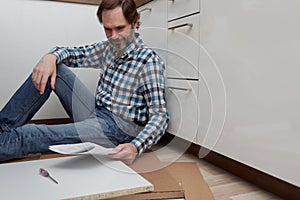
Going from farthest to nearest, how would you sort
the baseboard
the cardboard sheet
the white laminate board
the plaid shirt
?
the plaid shirt < the baseboard < the cardboard sheet < the white laminate board

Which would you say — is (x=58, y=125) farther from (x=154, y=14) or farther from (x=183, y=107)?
(x=154, y=14)

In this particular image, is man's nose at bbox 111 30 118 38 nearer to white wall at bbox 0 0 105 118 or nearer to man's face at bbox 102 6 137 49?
man's face at bbox 102 6 137 49

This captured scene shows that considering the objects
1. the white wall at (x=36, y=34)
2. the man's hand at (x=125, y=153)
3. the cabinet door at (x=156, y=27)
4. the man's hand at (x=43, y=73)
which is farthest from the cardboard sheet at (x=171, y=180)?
the white wall at (x=36, y=34)

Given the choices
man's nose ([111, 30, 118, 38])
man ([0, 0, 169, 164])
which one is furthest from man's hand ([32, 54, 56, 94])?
man's nose ([111, 30, 118, 38])

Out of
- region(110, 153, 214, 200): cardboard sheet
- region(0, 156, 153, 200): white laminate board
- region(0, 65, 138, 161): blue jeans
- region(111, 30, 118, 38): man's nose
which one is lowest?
region(110, 153, 214, 200): cardboard sheet

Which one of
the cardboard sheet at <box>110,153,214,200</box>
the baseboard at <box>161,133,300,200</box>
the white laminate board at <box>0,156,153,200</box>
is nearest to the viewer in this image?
the white laminate board at <box>0,156,153,200</box>

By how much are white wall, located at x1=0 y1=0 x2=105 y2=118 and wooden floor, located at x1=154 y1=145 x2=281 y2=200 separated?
2.82 ft

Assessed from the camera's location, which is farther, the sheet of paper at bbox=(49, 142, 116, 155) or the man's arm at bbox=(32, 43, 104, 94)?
the man's arm at bbox=(32, 43, 104, 94)

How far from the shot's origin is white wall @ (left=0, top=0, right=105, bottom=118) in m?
1.48

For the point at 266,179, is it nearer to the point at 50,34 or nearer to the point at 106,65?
the point at 106,65

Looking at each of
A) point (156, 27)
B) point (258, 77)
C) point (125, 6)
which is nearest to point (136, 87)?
point (125, 6)

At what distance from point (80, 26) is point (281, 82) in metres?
1.21

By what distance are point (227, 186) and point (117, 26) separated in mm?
621

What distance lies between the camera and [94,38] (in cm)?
168
